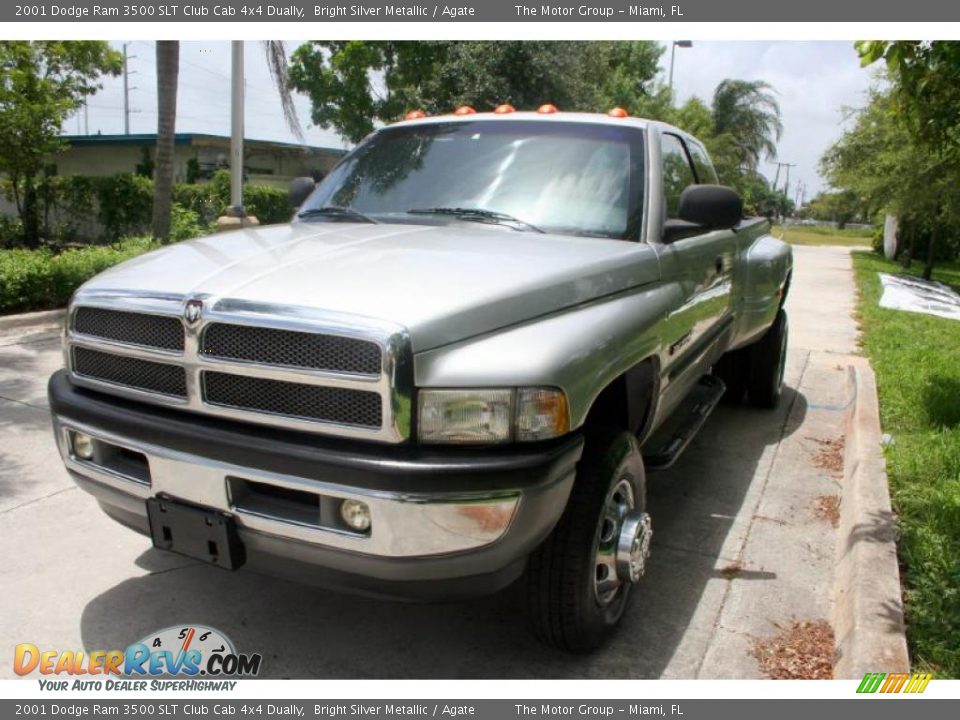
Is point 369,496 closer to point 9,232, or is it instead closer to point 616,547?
point 616,547

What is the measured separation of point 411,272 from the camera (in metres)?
2.52

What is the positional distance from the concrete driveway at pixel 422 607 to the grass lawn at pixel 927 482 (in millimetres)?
364

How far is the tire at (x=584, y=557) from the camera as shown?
2619mm

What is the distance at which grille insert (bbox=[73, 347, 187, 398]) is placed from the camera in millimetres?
2508

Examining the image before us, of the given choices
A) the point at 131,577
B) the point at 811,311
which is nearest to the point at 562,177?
the point at 131,577

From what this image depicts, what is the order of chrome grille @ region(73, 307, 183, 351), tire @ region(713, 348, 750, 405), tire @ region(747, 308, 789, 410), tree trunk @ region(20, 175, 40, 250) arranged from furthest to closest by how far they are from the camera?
tree trunk @ region(20, 175, 40, 250)
tire @ region(713, 348, 750, 405)
tire @ region(747, 308, 789, 410)
chrome grille @ region(73, 307, 183, 351)

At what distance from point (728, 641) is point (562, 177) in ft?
6.49

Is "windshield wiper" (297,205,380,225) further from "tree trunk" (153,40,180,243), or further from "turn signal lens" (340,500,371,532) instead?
"tree trunk" (153,40,180,243)

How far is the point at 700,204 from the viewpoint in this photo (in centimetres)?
344

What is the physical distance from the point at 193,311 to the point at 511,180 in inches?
61.6

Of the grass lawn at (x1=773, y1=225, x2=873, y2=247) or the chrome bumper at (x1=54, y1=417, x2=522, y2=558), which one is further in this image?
the grass lawn at (x1=773, y1=225, x2=873, y2=247)

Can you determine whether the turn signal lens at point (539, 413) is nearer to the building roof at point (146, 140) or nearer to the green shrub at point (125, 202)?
the green shrub at point (125, 202)

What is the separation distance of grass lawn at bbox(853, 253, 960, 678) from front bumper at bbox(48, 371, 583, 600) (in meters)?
1.70

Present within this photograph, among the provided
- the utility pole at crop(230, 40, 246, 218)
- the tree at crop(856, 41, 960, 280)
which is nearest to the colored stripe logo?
the tree at crop(856, 41, 960, 280)
